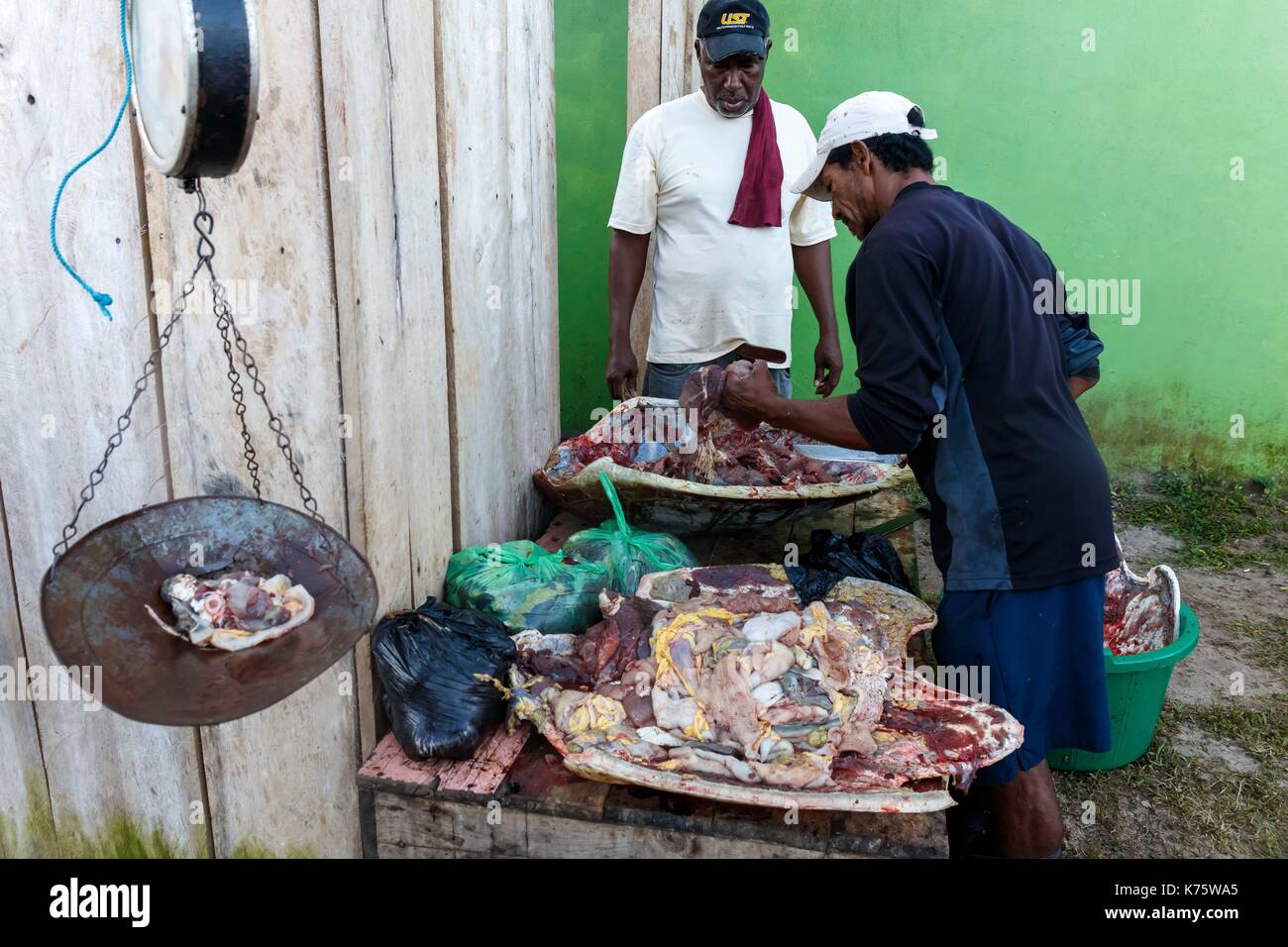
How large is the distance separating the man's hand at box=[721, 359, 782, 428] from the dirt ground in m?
1.93

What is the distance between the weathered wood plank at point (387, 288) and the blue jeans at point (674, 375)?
5.71ft

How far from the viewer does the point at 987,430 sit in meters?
2.86

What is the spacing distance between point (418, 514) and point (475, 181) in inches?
46.8

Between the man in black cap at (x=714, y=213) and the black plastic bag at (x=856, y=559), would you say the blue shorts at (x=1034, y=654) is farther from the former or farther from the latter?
the man in black cap at (x=714, y=213)

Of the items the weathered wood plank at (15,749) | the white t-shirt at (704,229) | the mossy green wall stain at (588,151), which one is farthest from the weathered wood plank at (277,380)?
the mossy green wall stain at (588,151)

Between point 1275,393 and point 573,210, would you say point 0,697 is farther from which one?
point 1275,393

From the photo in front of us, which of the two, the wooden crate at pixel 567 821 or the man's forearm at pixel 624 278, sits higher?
the man's forearm at pixel 624 278

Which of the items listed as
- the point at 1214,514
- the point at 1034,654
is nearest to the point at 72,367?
the point at 1034,654

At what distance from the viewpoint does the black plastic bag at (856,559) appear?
3.80 m

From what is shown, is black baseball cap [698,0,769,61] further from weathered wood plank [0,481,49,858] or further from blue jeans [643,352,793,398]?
weathered wood plank [0,481,49,858]

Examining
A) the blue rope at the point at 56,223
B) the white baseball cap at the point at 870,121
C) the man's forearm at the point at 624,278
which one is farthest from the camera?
the man's forearm at the point at 624,278

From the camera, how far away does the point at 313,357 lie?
2551 millimetres

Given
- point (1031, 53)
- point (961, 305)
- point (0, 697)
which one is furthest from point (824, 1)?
point (0, 697)

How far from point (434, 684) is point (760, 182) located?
2.80m
